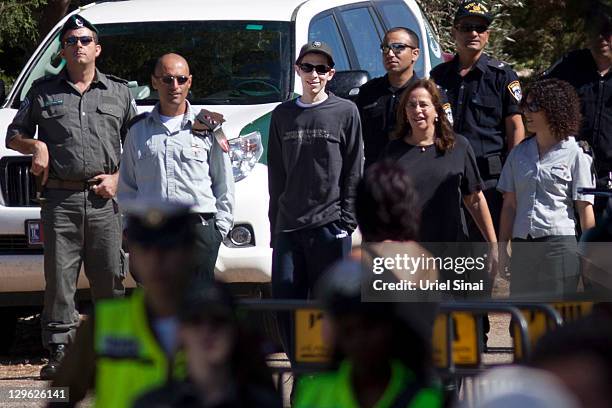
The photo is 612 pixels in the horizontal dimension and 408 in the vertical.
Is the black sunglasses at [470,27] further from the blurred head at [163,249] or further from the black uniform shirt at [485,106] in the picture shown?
the blurred head at [163,249]

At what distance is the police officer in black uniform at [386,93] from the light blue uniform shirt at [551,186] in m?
0.66

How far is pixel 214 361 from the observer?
2588mm

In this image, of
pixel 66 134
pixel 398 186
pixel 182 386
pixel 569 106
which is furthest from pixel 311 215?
pixel 182 386

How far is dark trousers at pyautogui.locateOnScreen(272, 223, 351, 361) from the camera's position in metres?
6.55

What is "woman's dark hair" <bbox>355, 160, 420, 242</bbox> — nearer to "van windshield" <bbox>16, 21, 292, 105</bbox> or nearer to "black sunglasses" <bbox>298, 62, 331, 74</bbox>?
"black sunglasses" <bbox>298, 62, 331, 74</bbox>

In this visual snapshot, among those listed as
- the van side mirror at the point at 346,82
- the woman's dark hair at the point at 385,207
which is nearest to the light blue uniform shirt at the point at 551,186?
the van side mirror at the point at 346,82

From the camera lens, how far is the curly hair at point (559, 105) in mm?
6621

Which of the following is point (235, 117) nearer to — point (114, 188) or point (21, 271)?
point (114, 188)

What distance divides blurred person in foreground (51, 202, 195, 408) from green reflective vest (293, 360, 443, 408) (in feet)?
1.05

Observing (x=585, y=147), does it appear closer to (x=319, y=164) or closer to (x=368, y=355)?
(x=319, y=164)

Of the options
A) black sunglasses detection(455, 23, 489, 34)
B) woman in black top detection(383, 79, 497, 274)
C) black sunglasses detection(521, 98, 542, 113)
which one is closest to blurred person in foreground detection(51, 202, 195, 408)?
woman in black top detection(383, 79, 497, 274)

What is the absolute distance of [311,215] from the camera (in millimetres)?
6586

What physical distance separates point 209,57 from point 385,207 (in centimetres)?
489

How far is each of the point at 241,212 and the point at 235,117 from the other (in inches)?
25.0
